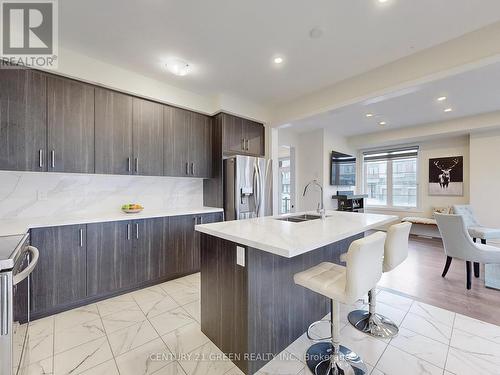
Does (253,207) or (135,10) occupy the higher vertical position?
(135,10)

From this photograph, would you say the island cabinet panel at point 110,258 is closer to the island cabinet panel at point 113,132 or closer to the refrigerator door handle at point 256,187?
the island cabinet panel at point 113,132

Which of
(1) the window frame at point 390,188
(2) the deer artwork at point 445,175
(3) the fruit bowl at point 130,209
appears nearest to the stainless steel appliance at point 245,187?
(3) the fruit bowl at point 130,209

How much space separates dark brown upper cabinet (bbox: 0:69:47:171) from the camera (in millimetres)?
2150

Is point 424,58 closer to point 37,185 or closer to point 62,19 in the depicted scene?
point 62,19

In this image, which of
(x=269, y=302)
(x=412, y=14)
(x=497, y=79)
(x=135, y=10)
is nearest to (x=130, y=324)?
(x=269, y=302)

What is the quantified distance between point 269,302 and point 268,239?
569 mm

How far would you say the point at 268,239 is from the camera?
142 centimetres

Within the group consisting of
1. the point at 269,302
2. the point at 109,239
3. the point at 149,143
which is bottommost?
the point at 269,302

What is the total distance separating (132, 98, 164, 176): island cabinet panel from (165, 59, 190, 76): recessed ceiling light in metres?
0.59

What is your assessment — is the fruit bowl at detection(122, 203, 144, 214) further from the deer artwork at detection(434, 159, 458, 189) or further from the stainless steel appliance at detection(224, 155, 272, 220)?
the deer artwork at detection(434, 159, 458, 189)

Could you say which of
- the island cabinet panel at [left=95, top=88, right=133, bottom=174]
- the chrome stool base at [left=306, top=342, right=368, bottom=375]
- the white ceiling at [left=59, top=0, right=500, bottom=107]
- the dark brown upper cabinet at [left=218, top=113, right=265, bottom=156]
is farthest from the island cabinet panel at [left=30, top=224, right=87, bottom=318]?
the chrome stool base at [left=306, top=342, right=368, bottom=375]

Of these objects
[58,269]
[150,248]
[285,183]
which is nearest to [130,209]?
[150,248]

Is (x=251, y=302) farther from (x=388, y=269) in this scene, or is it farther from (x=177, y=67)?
(x=177, y=67)

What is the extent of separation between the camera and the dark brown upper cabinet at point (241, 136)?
3.66 metres
